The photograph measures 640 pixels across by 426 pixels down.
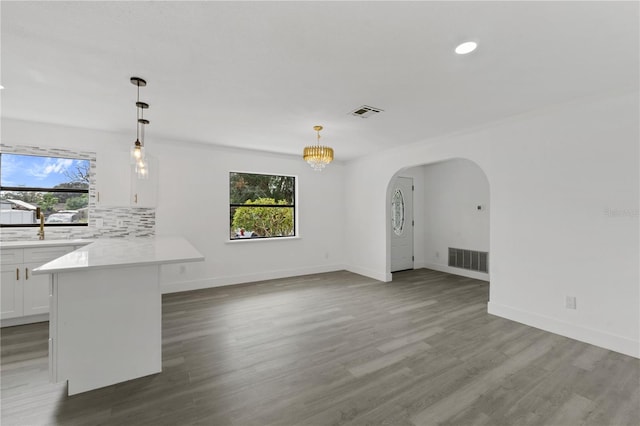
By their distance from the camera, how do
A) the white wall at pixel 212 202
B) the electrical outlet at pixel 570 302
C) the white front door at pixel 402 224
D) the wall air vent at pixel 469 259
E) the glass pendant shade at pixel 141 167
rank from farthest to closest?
1. the white front door at pixel 402 224
2. the wall air vent at pixel 469 259
3. the white wall at pixel 212 202
4. the electrical outlet at pixel 570 302
5. the glass pendant shade at pixel 141 167

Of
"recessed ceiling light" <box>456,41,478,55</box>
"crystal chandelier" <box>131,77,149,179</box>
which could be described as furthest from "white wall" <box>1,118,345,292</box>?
"recessed ceiling light" <box>456,41,478,55</box>

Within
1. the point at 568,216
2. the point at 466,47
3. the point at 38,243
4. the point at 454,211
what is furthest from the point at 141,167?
the point at 454,211

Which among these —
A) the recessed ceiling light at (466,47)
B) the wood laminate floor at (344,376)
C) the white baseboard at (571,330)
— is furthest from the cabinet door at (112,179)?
the white baseboard at (571,330)

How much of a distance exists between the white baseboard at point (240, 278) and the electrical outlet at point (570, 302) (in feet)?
12.9

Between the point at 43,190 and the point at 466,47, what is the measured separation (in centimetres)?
514

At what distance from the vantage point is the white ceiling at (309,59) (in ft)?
5.29

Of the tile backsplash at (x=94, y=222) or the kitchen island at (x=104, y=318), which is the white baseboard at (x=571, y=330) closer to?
the kitchen island at (x=104, y=318)

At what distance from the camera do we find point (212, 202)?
15.9 ft

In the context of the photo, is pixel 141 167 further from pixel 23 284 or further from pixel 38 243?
pixel 23 284

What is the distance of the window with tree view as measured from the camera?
143 inches

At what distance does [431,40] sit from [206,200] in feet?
13.4

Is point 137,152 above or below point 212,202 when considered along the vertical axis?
above

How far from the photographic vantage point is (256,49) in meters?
1.97

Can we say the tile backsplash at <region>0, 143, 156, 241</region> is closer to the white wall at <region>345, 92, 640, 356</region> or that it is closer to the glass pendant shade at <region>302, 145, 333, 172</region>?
the glass pendant shade at <region>302, 145, 333, 172</region>
